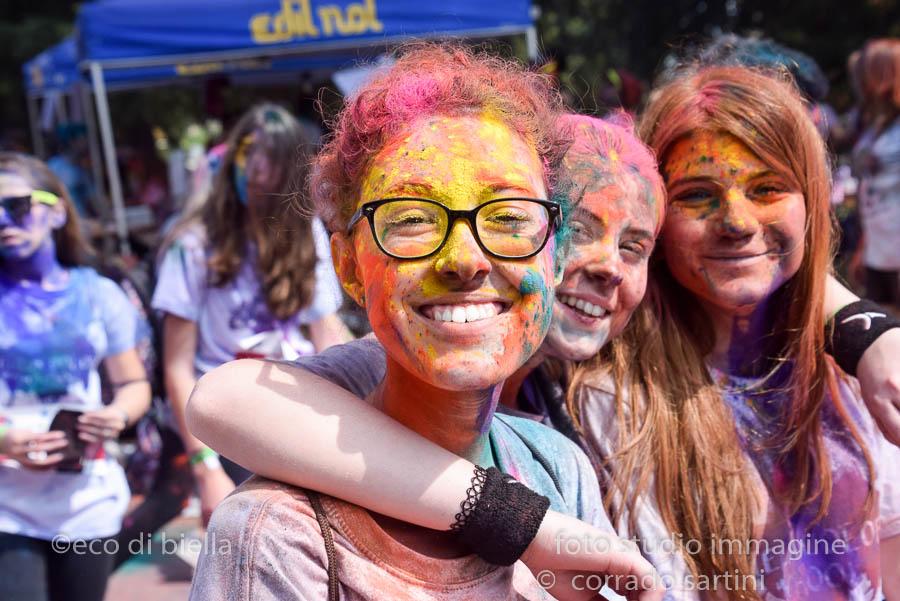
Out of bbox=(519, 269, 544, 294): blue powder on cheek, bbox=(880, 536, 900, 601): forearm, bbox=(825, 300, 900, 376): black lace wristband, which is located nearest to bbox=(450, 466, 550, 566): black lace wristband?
bbox=(519, 269, 544, 294): blue powder on cheek

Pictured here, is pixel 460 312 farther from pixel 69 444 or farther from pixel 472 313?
pixel 69 444

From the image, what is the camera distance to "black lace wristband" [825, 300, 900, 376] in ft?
6.28

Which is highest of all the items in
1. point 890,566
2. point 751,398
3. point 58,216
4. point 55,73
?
point 58,216

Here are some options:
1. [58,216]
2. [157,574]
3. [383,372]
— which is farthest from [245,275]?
[383,372]

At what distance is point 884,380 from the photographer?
1.80 metres

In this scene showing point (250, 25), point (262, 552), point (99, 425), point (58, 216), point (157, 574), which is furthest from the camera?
point (250, 25)

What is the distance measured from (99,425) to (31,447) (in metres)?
0.20

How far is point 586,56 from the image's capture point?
40.1 ft

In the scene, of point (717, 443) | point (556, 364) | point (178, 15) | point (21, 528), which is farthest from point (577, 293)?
point (178, 15)

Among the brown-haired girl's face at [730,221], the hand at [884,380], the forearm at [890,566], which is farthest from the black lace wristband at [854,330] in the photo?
the forearm at [890,566]

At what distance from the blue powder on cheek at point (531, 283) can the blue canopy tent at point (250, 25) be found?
6.27m

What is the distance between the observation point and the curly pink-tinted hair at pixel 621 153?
6.03 ft

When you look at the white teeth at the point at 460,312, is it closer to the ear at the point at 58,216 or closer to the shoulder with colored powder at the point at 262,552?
the shoulder with colored powder at the point at 262,552

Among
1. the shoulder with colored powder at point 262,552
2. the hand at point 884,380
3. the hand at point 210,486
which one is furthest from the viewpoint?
the hand at point 210,486
